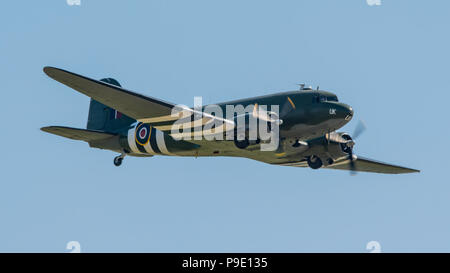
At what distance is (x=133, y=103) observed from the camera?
2294 cm

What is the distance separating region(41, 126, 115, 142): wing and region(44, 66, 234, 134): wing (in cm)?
357

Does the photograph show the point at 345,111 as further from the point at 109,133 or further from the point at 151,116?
the point at 109,133

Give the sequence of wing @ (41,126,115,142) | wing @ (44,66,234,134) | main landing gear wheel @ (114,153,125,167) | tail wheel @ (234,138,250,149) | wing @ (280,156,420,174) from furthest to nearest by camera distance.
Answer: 1. wing @ (280,156,420,174)
2. main landing gear wheel @ (114,153,125,167)
3. wing @ (41,126,115,142)
4. tail wheel @ (234,138,250,149)
5. wing @ (44,66,234,134)

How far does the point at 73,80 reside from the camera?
2147 cm

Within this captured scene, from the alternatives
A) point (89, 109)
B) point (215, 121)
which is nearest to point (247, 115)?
point (215, 121)

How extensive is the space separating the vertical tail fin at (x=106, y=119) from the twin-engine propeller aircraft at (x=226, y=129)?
57mm

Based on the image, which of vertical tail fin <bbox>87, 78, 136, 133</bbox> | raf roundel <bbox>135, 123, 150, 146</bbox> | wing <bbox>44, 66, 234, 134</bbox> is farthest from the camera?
vertical tail fin <bbox>87, 78, 136, 133</bbox>

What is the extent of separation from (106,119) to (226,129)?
796 cm

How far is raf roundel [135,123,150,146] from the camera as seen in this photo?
87.3ft

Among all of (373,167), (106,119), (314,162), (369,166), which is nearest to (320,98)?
(314,162)

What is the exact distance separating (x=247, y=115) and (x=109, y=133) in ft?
24.4

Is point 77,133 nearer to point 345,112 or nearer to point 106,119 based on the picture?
point 106,119

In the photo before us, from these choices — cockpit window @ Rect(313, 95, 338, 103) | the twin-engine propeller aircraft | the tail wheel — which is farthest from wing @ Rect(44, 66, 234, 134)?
cockpit window @ Rect(313, 95, 338, 103)

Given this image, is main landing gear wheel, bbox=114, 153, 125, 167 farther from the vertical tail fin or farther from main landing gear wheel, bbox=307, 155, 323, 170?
main landing gear wheel, bbox=307, 155, 323, 170
